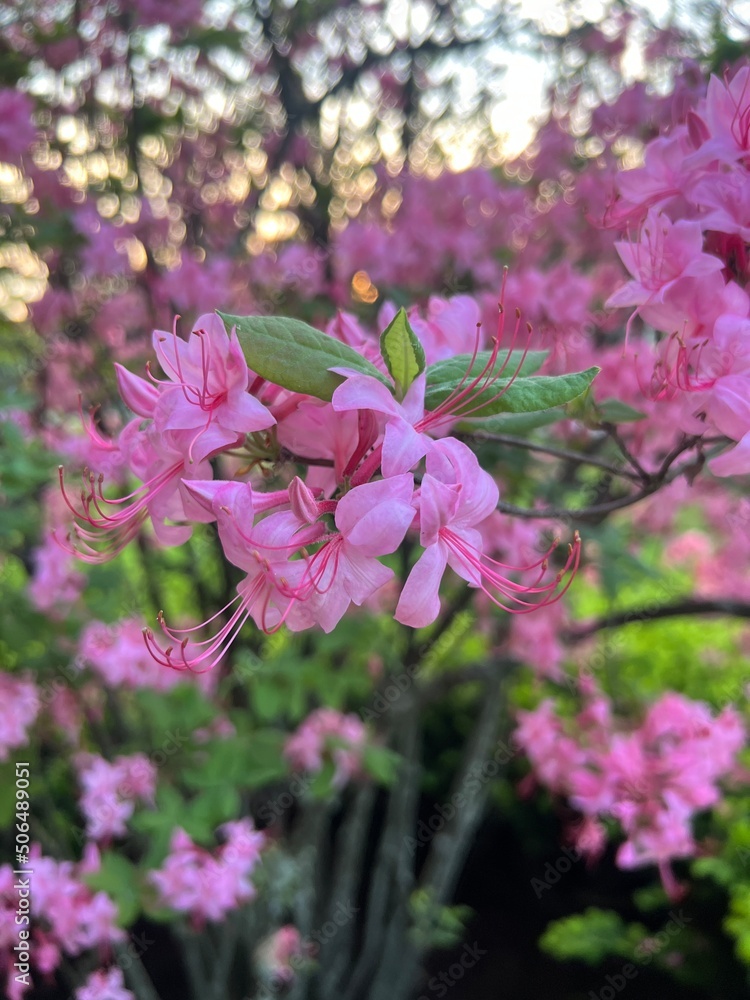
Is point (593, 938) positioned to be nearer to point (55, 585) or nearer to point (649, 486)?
point (55, 585)

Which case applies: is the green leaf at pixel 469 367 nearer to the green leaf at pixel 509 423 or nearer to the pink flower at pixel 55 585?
the green leaf at pixel 509 423

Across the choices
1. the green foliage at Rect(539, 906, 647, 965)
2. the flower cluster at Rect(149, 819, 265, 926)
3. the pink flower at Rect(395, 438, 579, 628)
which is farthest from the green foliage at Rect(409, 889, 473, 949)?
the pink flower at Rect(395, 438, 579, 628)

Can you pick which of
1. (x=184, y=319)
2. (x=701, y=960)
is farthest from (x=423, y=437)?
(x=701, y=960)

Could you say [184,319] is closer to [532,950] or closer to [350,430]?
[350,430]

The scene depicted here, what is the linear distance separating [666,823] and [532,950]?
1.79 metres

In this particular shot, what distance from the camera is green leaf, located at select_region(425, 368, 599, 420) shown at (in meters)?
0.59

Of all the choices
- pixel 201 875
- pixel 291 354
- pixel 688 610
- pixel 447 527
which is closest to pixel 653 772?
pixel 688 610

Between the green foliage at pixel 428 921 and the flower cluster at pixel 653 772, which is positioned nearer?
the flower cluster at pixel 653 772

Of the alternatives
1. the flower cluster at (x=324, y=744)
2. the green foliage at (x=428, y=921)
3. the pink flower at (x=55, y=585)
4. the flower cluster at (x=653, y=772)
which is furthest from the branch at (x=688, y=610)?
the pink flower at (x=55, y=585)

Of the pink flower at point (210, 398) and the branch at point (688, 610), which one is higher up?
the pink flower at point (210, 398)

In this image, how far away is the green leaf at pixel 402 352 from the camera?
0.57 metres

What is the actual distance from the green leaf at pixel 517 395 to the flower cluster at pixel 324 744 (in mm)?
1518

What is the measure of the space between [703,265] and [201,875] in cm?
145

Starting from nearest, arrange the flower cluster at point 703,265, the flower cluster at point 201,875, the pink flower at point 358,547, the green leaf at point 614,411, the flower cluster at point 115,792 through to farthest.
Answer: the pink flower at point 358,547
the flower cluster at point 703,265
the green leaf at point 614,411
the flower cluster at point 201,875
the flower cluster at point 115,792
